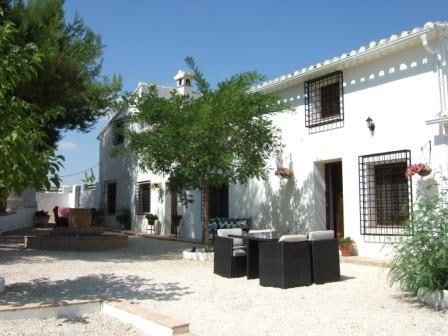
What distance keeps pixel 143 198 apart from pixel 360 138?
11886 mm

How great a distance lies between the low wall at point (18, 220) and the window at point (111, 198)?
350 cm

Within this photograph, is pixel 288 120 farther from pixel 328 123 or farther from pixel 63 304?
pixel 63 304

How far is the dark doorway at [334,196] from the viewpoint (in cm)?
1282

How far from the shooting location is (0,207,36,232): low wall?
20641mm

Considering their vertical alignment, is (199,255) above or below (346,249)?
below

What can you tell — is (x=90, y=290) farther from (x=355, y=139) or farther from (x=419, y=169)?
(x=355, y=139)

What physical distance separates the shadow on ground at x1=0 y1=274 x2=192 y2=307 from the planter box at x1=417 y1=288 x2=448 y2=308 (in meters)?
3.16

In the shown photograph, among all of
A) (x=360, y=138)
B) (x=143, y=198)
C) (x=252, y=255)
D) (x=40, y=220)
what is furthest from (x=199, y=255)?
(x=40, y=220)

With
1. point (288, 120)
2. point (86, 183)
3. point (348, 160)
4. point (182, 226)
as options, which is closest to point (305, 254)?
point (348, 160)

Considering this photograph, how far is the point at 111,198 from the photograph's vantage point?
2438cm

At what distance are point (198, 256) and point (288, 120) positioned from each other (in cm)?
433

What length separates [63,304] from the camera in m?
6.00

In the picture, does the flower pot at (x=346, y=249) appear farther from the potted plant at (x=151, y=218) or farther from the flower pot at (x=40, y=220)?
the flower pot at (x=40, y=220)

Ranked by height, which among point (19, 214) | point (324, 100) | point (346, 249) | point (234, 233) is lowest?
point (346, 249)
